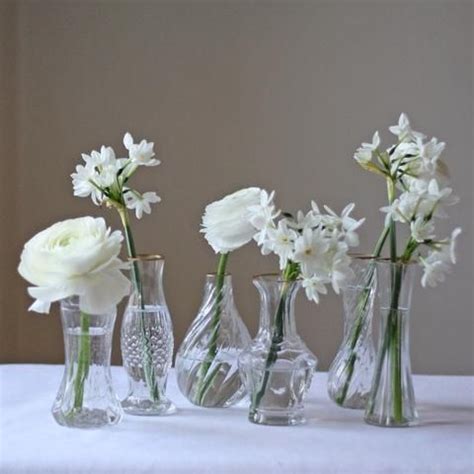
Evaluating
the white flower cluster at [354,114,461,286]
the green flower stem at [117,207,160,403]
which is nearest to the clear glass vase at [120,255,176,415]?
the green flower stem at [117,207,160,403]

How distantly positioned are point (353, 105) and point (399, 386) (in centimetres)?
172

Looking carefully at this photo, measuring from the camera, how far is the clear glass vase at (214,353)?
1309 mm

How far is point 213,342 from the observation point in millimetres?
1310

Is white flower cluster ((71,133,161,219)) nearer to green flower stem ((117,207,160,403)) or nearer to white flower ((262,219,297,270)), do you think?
green flower stem ((117,207,160,403))

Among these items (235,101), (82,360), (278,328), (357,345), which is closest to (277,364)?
(278,328)

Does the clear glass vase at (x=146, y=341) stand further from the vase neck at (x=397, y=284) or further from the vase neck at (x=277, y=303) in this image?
the vase neck at (x=397, y=284)

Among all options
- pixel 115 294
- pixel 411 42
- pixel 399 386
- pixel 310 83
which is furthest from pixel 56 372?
pixel 411 42

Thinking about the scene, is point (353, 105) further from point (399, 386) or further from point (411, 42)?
point (399, 386)

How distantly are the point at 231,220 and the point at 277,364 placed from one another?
0.20 metres

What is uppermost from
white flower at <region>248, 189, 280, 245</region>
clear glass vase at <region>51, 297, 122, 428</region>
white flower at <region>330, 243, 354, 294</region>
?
white flower at <region>248, 189, 280, 245</region>

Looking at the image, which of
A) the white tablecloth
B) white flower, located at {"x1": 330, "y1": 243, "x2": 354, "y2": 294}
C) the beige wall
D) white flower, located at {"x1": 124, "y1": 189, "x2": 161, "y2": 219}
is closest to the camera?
the white tablecloth

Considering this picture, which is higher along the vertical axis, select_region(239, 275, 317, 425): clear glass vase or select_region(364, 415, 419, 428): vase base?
select_region(239, 275, 317, 425): clear glass vase

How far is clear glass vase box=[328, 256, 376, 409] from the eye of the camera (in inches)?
51.6

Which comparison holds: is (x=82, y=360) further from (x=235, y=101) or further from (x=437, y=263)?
(x=235, y=101)
